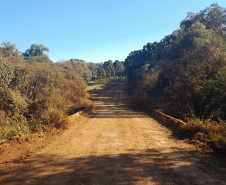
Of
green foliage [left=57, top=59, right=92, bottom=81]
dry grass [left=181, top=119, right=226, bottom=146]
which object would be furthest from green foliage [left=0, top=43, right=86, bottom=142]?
green foliage [left=57, top=59, right=92, bottom=81]

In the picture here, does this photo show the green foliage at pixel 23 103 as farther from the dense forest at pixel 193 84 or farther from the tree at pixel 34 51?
the tree at pixel 34 51

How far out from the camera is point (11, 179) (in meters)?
3.73

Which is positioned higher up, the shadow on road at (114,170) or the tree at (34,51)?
the tree at (34,51)

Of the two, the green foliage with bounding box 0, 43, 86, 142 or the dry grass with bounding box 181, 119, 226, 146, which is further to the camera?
the green foliage with bounding box 0, 43, 86, 142

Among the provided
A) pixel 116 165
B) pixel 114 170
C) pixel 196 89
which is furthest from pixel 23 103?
pixel 196 89

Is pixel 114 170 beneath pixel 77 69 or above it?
beneath

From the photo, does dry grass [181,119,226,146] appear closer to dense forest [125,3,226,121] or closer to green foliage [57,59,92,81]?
dense forest [125,3,226,121]

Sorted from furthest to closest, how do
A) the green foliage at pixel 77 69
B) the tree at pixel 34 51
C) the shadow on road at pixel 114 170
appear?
1. the tree at pixel 34 51
2. the green foliage at pixel 77 69
3. the shadow on road at pixel 114 170

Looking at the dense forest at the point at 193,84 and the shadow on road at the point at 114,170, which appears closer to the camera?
the shadow on road at the point at 114,170

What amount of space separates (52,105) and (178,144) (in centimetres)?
715

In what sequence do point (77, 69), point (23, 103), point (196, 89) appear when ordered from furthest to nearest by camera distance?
point (77, 69), point (196, 89), point (23, 103)

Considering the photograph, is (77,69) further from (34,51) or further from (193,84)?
(193,84)

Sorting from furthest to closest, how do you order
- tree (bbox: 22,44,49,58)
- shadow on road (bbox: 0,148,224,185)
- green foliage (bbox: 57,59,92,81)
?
tree (bbox: 22,44,49,58) < green foliage (bbox: 57,59,92,81) < shadow on road (bbox: 0,148,224,185)

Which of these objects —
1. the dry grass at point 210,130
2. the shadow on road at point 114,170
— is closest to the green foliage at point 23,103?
the shadow on road at point 114,170
